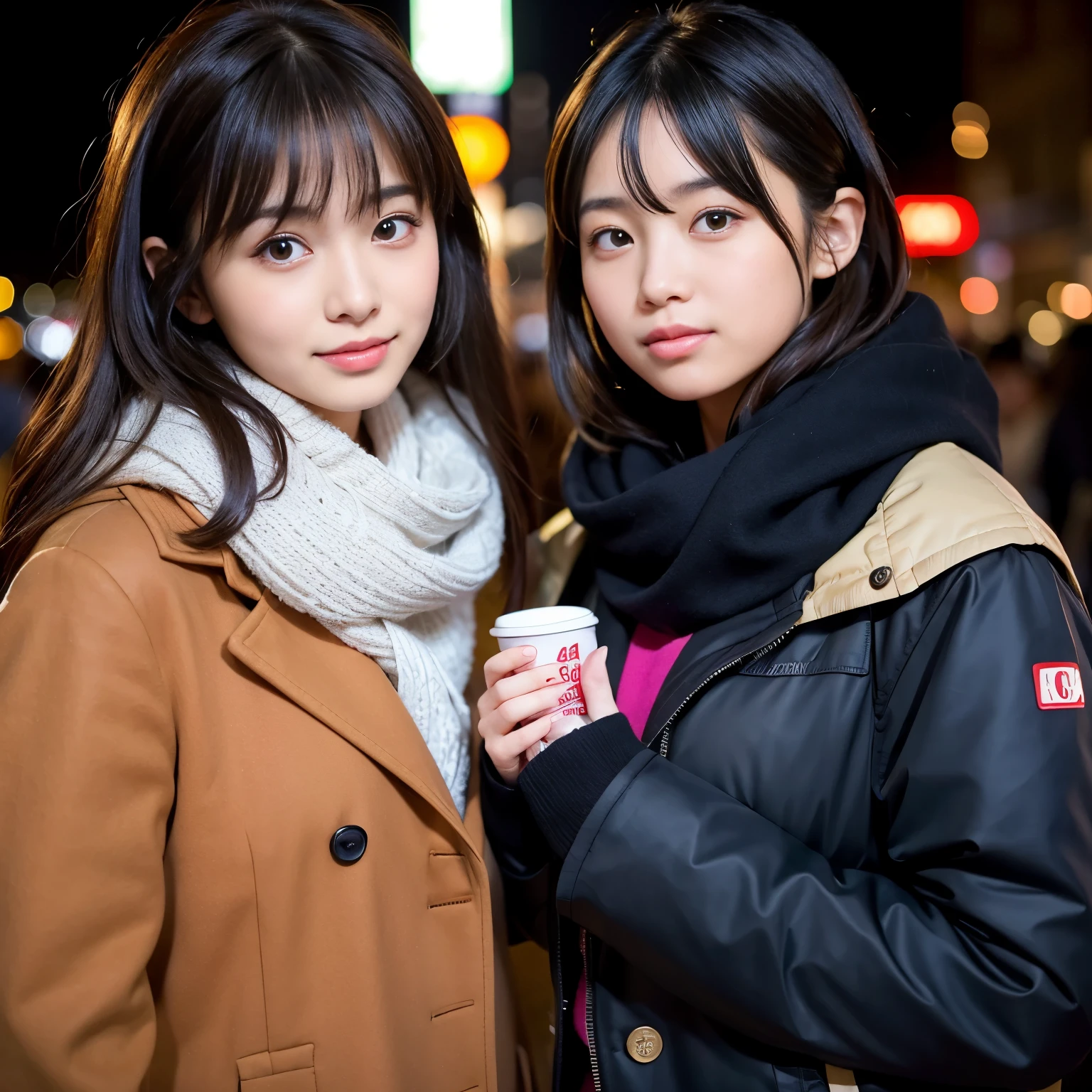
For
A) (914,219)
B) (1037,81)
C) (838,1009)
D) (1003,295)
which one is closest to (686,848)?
(838,1009)

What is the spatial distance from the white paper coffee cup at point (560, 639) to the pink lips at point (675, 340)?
18.9 inches

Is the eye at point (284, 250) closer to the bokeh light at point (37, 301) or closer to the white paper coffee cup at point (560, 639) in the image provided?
the white paper coffee cup at point (560, 639)

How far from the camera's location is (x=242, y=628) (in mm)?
1465

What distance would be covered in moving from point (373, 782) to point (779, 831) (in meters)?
0.65

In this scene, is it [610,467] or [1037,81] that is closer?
[610,467]

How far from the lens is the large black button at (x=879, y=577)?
4.53 feet

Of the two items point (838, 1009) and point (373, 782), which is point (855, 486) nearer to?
point (838, 1009)

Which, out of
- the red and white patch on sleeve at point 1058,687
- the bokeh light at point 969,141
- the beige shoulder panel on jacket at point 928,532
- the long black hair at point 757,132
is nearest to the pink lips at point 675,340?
the long black hair at point 757,132

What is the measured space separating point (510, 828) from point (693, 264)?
109cm

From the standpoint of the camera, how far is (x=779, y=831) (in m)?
1.41

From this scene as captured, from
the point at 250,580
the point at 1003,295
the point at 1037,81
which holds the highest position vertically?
the point at 1037,81

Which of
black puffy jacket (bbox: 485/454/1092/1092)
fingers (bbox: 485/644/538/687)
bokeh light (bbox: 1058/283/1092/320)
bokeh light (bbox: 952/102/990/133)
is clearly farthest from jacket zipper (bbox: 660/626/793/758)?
bokeh light (bbox: 1058/283/1092/320)

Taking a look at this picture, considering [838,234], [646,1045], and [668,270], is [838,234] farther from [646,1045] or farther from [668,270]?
[646,1045]

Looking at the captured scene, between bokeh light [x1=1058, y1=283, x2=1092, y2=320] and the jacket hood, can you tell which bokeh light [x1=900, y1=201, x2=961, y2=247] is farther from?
the jacket hood
